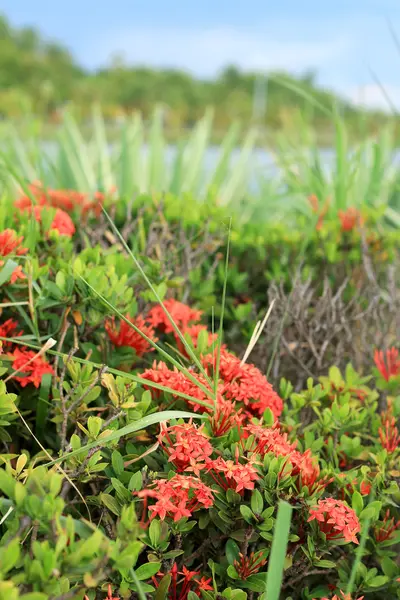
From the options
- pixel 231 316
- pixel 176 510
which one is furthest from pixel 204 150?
pixel 176 510

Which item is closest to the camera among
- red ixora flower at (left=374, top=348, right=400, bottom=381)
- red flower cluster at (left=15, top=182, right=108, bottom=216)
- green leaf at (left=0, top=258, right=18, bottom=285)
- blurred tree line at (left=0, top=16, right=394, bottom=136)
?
green leaf at (left=0, top=258, right=18, bottom=285)

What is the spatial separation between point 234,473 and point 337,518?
0.22 metres

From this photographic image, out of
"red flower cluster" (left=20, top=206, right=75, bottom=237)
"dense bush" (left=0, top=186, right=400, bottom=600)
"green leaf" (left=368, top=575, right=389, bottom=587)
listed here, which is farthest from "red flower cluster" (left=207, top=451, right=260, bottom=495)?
"red flower cluster" (left=20, top=206, right=75, bottom=237)

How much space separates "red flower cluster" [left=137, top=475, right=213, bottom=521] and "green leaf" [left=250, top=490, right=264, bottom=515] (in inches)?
3.6

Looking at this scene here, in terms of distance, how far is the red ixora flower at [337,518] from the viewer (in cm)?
129

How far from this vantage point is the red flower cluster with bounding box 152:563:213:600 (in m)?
1.29

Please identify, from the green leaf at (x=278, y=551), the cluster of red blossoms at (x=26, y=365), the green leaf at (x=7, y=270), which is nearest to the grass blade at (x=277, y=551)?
the green leaf at (x=278, y=551)

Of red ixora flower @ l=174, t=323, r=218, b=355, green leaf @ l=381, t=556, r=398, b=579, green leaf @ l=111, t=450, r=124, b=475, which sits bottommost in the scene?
green leaf @ l=381, t=556, r=398, b=579

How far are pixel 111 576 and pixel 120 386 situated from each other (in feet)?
1.30

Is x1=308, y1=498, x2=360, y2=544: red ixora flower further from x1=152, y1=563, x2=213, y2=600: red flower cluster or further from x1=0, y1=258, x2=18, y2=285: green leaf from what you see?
x1=0, y1=258, x2=18, y2=285: green leaf

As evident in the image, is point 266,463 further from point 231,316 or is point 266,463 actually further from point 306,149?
point 306,149

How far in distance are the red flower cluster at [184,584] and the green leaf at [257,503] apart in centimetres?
16

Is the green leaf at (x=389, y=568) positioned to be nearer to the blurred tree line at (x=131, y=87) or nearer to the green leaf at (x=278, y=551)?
the green leaf at (x=278, y=551)

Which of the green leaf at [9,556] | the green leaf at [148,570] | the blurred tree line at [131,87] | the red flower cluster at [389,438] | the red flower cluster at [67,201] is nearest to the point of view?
the green leaf at [9,556]
